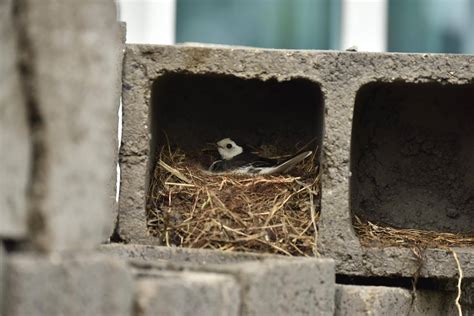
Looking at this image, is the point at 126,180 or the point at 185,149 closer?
the point at 126,180

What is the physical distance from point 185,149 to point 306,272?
1.50 m

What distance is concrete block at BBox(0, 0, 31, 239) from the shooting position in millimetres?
3428

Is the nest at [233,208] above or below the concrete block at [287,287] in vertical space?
above

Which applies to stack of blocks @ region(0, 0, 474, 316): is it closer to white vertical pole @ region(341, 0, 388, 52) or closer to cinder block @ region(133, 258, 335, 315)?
cinder block @ region(133, 258, 335, 315)

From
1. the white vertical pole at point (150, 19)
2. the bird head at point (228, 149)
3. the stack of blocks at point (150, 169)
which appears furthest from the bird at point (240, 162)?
the white vertical pole at point (150, 19)

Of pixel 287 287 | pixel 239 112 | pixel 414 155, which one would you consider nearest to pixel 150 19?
pixel 239 112

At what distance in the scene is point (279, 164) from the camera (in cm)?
611

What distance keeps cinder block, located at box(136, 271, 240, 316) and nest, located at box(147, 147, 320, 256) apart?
3.49 feet

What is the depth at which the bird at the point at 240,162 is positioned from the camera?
6059 millimetres

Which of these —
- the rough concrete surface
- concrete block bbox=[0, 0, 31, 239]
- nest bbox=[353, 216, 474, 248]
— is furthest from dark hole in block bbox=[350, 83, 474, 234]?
concrete block bbox=[0, 0, 31, 239]

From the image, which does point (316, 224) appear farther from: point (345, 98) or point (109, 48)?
point (109, 48)

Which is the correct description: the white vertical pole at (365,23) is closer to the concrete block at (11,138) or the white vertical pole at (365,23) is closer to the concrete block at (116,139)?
the concrete block at (116,139)

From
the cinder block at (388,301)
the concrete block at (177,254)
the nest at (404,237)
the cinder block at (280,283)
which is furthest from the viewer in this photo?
the nest at (404,237)

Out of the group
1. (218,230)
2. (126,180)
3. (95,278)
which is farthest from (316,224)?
(95,278)
